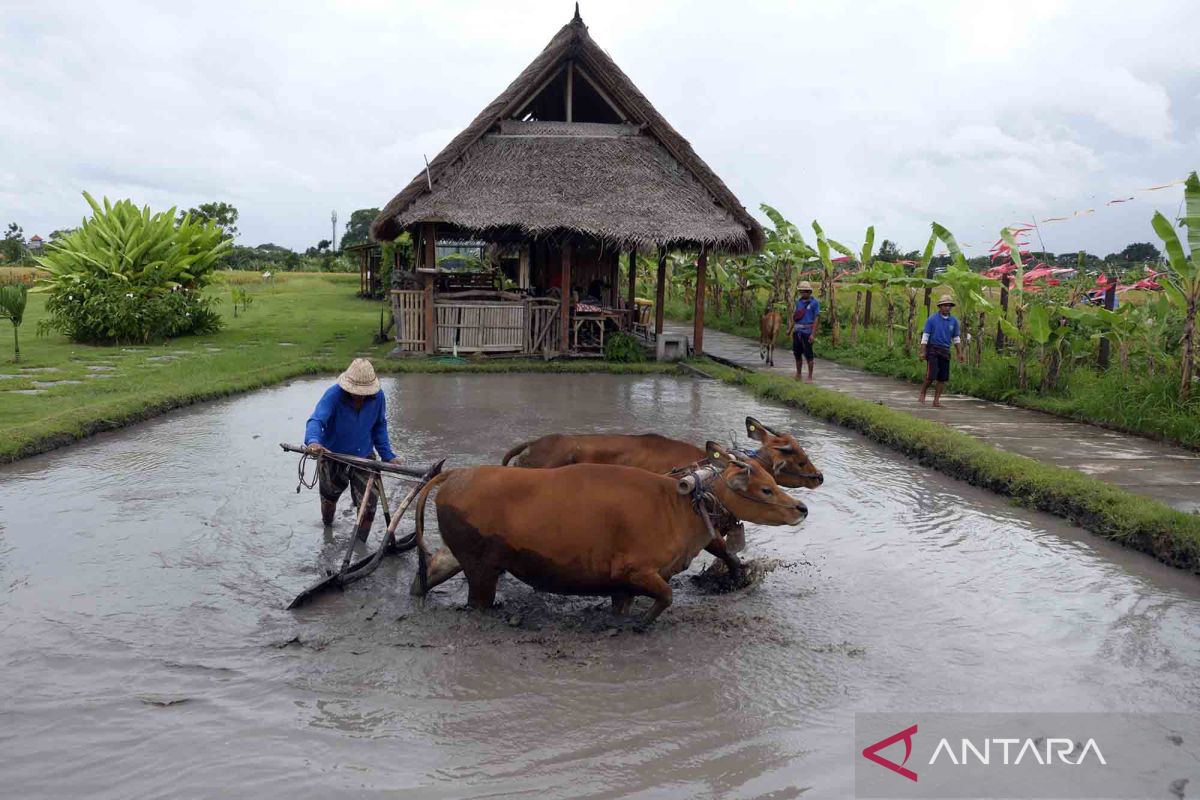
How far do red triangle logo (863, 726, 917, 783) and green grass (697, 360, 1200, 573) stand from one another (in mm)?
3446

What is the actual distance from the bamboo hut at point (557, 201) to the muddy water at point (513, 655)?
9.55m

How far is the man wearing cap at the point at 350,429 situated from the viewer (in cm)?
625

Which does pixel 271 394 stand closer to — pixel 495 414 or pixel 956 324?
pixel 495 414

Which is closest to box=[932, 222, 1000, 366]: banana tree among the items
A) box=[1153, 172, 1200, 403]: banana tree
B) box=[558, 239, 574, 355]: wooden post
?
box=[1153, 172, 1200, 403]: banana tree

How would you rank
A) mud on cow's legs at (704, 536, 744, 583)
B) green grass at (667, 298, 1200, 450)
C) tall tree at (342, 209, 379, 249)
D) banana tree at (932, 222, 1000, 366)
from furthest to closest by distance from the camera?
tall tree at (342, 209, 379, 249), banana tree at (932, 222, 1000, 366), green grass at (667, 298, 1200, 450), mud on cow's legs at (704, 536, 744, 583)

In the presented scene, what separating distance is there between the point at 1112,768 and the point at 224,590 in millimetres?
4846

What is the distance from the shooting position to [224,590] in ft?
18.8

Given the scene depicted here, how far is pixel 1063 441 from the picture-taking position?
10.4m

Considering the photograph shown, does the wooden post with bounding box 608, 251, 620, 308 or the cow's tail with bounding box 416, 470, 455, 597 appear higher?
the wooden post with bounding box 608, 251, 620, 308

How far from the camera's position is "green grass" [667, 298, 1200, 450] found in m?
10.6

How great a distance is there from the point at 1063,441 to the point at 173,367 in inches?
523

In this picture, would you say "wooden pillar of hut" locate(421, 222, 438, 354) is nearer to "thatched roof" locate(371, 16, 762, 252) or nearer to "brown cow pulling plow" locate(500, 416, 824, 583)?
"thatched roof" locate(371, 16, 762, 252)

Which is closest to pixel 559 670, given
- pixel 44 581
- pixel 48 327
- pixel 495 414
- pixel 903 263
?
pixel 44 581

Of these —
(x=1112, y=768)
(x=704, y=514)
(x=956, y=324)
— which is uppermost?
(x=956, y=324)
